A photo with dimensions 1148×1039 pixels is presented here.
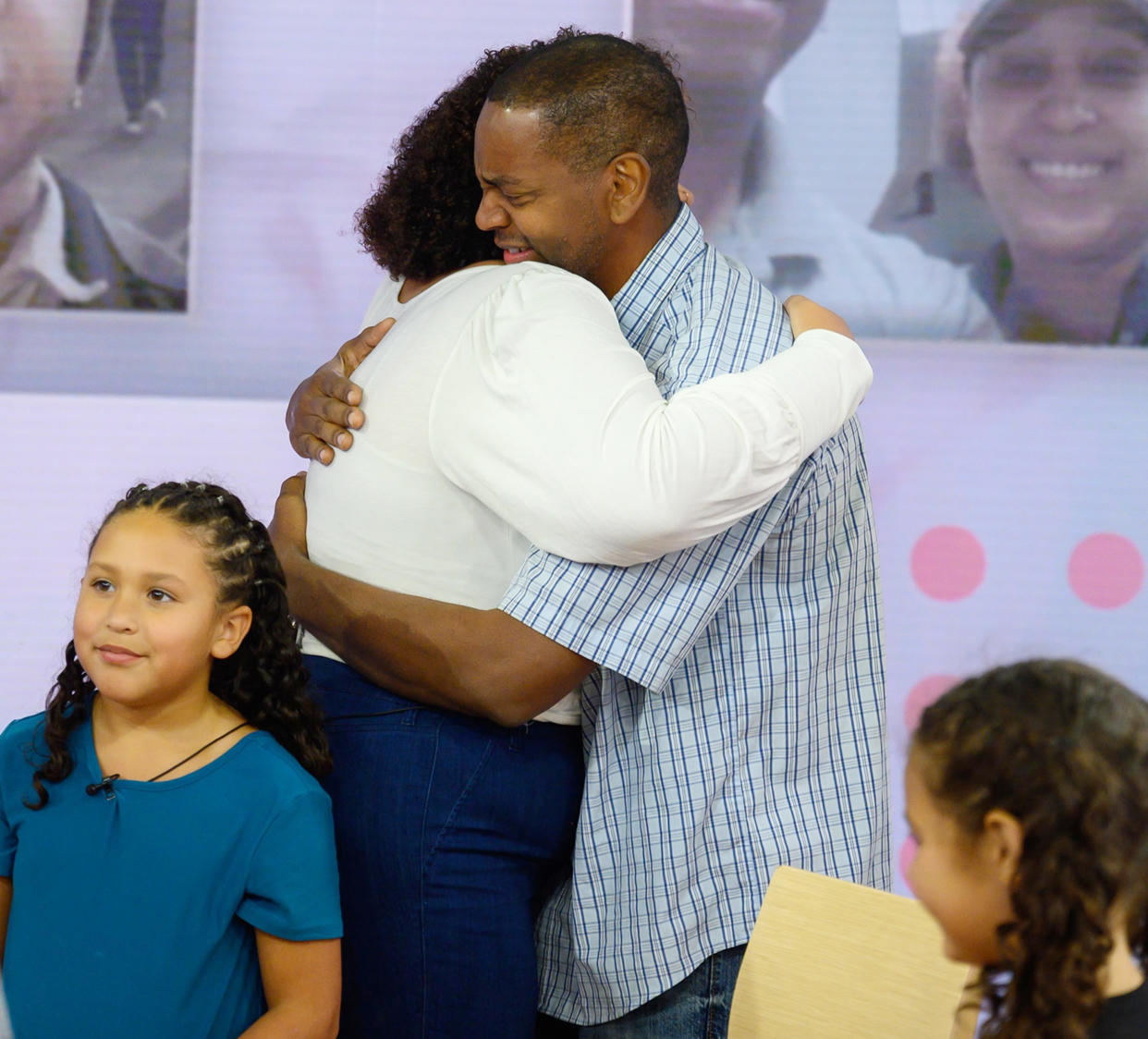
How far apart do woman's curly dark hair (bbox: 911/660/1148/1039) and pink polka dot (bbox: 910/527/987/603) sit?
1988 mm

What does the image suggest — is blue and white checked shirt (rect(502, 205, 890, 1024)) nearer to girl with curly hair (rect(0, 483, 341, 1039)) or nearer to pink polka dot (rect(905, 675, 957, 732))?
girl with curly hair (rect(0, 483, 341, 1039))

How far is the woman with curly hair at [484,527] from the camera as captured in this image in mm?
1208

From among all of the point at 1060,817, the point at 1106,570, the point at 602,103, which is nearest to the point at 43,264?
the point at 602,103

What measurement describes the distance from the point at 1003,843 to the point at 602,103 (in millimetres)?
881

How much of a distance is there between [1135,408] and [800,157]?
0.87 m

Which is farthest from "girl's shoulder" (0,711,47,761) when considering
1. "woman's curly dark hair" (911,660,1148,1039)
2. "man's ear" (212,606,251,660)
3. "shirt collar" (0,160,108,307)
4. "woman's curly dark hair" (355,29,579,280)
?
"shirt collar" (0,160,108,307)

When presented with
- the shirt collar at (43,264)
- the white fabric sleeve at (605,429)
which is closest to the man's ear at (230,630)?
the white fabric sleeve at (605,429)

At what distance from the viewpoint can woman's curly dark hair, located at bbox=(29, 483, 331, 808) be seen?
137 cm

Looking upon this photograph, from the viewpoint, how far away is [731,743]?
1.38 m

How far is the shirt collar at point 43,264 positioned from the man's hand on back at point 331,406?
1.34 metres

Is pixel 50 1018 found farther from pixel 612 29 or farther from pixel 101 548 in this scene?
pixel 612 29

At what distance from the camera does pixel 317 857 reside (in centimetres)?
131

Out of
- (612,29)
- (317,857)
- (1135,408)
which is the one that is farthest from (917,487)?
(317,857)

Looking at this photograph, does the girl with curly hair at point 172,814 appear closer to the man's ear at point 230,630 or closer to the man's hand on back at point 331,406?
the man's ear at point 230,630
